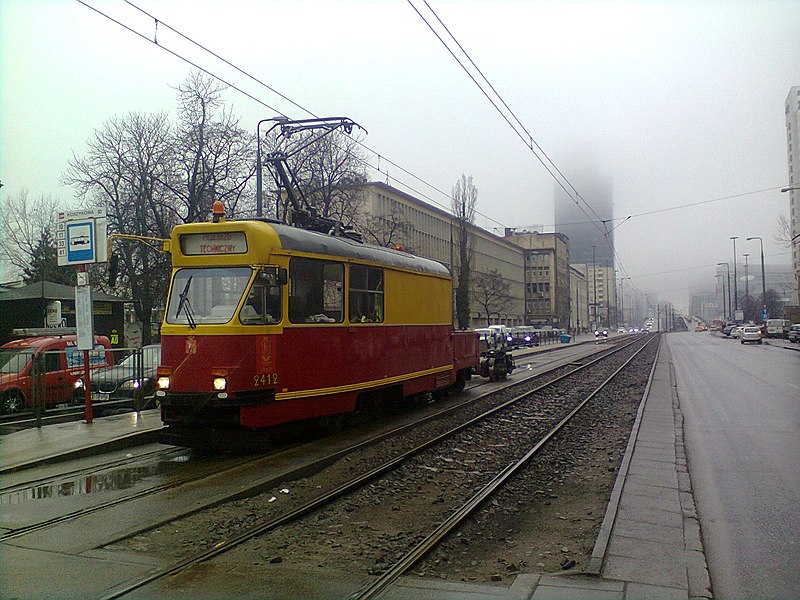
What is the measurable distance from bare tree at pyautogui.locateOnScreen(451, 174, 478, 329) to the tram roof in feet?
115

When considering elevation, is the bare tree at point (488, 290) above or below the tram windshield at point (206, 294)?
above

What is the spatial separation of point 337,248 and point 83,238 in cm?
468

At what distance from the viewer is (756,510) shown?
733 cm

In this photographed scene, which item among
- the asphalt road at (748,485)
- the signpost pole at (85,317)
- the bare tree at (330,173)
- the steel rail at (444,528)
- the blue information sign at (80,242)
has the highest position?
the bare tree at (330,173)

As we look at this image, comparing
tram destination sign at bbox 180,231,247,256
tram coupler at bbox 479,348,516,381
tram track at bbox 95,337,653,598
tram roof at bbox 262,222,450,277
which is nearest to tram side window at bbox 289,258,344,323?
tram roof at bbox 262,222,450,277

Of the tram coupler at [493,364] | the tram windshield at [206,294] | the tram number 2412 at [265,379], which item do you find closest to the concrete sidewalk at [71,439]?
the tram windshield at [206,294]

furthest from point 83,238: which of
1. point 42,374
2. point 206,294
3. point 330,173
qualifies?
point 330,173

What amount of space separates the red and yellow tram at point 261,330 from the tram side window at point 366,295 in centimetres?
2

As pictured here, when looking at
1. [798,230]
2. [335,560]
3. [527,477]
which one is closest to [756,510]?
[527,477]

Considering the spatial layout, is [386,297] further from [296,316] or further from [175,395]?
[175,395]

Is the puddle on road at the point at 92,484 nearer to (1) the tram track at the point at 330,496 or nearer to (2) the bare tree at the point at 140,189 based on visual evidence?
(1) the tram track at the point at 330,496

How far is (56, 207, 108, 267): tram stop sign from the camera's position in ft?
39.9

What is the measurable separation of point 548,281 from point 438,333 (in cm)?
9434

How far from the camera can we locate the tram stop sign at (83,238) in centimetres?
1216
